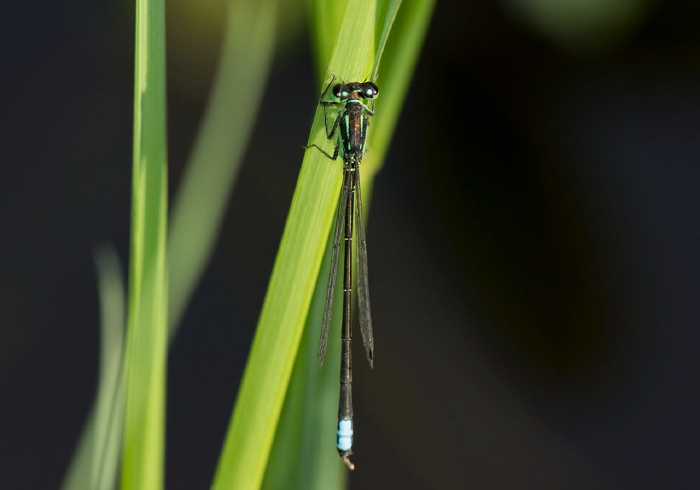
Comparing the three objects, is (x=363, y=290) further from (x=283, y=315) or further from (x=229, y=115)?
(x=229, y=115)

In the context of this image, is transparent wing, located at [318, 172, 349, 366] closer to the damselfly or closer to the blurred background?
the damselfly

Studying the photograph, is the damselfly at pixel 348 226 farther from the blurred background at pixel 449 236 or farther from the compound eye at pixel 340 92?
the blurred background at pixel 449 236

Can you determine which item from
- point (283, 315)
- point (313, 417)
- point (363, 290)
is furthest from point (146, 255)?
A: point (363, 290)

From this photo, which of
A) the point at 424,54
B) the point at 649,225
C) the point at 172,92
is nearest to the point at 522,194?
the point at 649,225

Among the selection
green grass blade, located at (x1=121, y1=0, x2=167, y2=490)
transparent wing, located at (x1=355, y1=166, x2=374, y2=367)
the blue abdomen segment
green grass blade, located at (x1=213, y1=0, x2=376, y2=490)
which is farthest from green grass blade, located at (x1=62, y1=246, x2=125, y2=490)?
transparent wing, located at (x1=355, y1=166, x2=374, y2=367)

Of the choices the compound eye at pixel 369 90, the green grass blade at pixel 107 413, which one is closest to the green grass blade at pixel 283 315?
the compound eye at pixel 369 90

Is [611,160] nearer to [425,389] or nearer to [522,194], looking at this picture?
[522,194]
